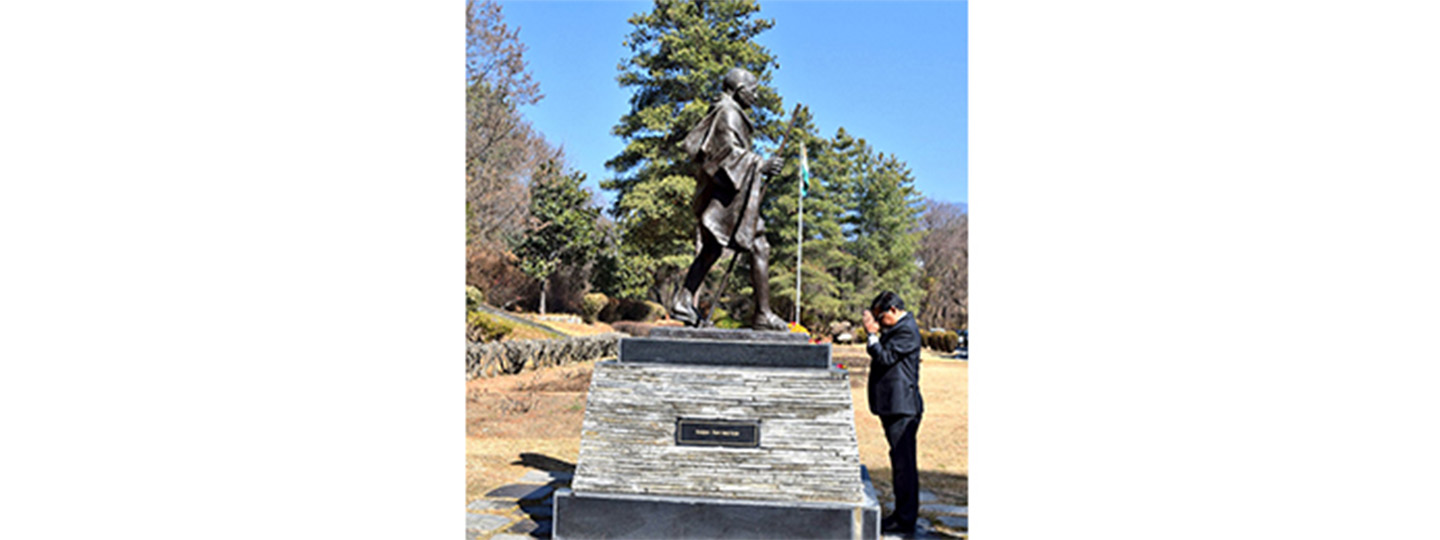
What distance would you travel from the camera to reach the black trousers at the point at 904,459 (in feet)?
18.5

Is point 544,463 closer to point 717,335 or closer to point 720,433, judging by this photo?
point 717,335

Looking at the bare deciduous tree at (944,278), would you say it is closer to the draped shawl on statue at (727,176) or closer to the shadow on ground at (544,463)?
the shadow on ground at (544,463)

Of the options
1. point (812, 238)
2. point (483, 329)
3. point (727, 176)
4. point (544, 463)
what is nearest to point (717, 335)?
point (727, 176)

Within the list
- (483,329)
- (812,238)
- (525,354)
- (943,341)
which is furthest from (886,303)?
(943,341)

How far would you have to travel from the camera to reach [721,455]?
17.1ft

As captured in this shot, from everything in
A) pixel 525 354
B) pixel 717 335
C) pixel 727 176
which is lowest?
pixel 525 354

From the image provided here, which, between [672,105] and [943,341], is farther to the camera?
[943,341]

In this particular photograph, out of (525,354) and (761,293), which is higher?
(761,293)

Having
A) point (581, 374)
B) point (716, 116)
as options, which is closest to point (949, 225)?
point (581, 374)

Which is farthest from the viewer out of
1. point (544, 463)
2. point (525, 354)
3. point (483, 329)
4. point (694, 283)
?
point (483, 329)

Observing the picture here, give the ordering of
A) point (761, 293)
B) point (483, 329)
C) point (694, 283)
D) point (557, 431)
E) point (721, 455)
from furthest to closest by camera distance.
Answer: point (483, 329), point (557, 431), point (694, 283), point (761, 293), point (721, 455)

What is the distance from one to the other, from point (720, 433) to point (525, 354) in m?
11.8

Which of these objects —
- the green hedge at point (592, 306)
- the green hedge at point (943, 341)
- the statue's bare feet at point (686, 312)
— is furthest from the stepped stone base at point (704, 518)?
the green hedge at point (943, 341)

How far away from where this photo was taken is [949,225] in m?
44.1
